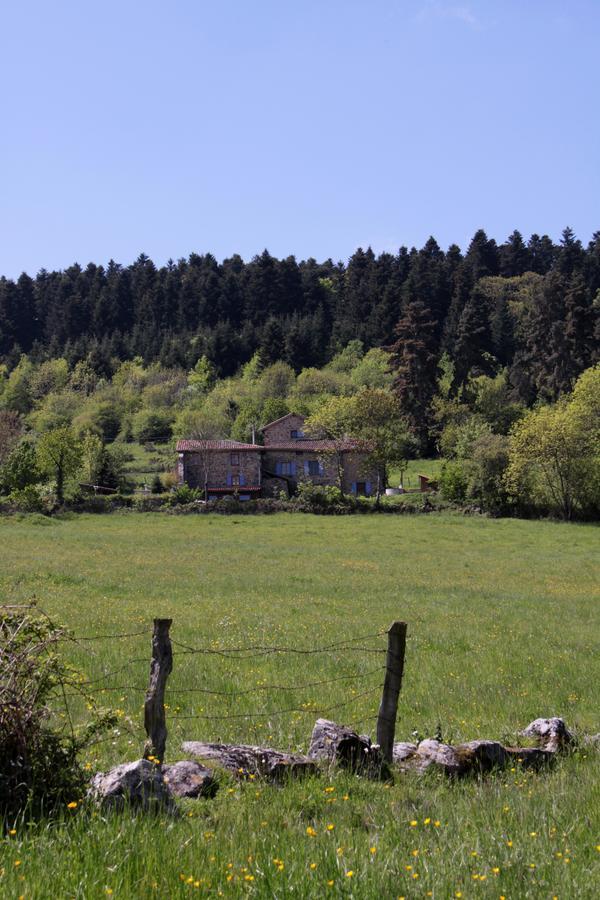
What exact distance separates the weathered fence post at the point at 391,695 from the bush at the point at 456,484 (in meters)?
57.0

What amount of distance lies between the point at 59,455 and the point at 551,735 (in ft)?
198

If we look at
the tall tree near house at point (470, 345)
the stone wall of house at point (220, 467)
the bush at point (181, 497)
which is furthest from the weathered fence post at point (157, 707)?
the tall tree near house at point (470, 345)

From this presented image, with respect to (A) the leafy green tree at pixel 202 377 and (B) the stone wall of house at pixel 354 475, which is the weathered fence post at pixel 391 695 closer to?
(B) the stone wall of house at pixel 354 475

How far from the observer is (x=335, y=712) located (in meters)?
10.3

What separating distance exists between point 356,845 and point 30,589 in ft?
63.6

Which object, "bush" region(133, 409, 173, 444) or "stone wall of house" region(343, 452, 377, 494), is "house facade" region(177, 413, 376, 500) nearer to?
"stone wall of house" region(343, 452, 377, 494)

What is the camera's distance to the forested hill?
314ft

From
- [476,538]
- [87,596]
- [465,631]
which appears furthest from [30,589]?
[476,538]

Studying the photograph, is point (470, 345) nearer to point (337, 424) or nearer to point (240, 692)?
point (337, 424)

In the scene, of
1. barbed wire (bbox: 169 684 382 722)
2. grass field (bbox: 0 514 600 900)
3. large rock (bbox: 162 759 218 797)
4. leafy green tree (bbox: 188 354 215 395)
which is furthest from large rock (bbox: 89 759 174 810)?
leafy green tree (bbox: 188 354 215 395)

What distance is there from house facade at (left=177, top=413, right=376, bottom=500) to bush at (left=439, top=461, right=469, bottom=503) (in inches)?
435

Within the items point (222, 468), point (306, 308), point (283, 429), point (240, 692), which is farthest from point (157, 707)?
point (306, 308)

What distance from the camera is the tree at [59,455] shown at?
208 ft

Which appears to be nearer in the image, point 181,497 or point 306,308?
point 181,497
